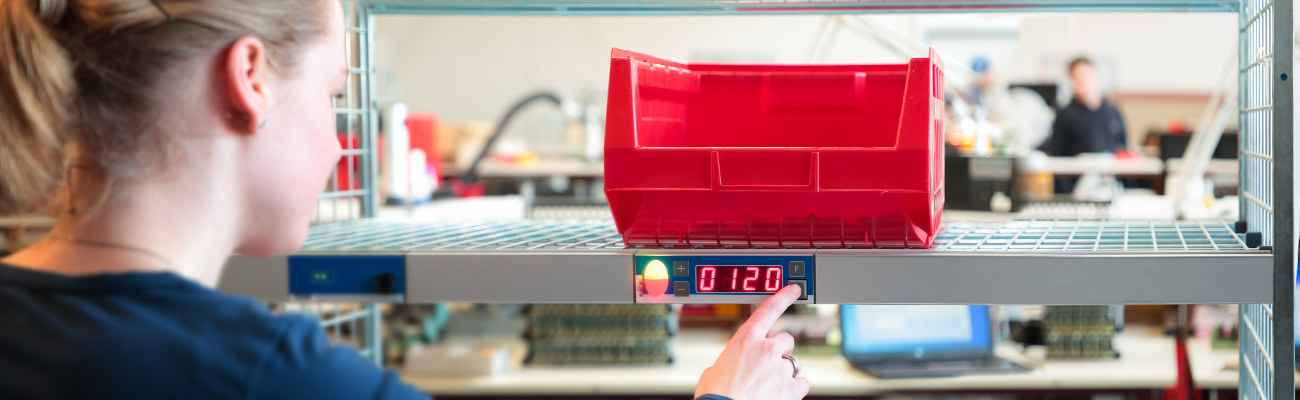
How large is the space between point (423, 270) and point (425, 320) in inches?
88.9

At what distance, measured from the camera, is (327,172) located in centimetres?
93

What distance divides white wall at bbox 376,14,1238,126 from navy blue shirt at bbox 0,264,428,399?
8.20 metres

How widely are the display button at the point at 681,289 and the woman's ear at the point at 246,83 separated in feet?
1.60

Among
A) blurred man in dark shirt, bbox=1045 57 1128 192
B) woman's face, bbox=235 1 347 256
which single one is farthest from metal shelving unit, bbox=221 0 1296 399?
blurred man in dark shirt, bbox=1045 57 1128 192

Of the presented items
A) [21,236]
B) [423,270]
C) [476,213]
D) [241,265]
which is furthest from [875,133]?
[476,213]

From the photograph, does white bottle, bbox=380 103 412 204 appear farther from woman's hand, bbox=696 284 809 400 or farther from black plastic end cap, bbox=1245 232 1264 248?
black plastic end cap, bbox=1245 232 1264 248

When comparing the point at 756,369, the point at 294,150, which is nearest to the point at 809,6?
the point at 756,369

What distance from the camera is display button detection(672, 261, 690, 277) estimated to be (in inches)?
45.4

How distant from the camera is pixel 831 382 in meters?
3.07

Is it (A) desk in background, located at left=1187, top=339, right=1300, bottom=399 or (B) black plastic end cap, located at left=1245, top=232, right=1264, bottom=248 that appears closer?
(B) black plastic end cap, located at left=1245, top=232, right=1264, bottom=248

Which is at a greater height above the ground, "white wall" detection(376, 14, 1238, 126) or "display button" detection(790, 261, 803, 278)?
"white wall" detection(376, 14, 1238, 126)

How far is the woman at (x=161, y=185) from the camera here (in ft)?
2.36

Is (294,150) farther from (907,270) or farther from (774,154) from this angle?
(907,270)

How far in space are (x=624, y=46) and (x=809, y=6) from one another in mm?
7843
